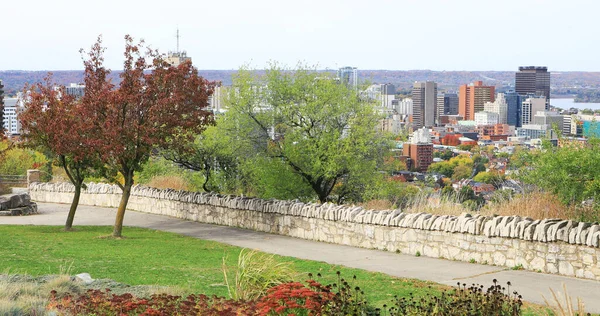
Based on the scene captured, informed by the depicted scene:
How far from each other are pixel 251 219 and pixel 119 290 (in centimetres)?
1062

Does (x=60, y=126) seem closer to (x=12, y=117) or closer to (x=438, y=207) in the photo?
(x=438, y=207)

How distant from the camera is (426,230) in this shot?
51.1ft

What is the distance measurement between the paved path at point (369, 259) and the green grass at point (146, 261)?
729mm

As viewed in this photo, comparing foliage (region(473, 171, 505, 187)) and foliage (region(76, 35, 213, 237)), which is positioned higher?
foliage (region(76, 35, 213, 237))

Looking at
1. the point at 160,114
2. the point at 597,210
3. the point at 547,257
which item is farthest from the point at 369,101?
the point at 547,257

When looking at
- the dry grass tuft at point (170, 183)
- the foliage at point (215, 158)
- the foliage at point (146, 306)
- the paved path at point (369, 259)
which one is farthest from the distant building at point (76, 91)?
the foliage at point (146, 306)

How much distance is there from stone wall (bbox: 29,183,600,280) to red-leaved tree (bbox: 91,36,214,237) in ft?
10.7

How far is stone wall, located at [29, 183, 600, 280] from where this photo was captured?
1318 cm

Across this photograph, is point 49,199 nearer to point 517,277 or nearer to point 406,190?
point 406,190

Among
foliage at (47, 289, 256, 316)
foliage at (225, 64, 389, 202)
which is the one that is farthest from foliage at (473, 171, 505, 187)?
foliage at (47, 289, 256, 316)

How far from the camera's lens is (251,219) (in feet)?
68.1

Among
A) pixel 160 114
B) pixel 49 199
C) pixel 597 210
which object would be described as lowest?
pixel 49 199

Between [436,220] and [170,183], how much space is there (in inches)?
632

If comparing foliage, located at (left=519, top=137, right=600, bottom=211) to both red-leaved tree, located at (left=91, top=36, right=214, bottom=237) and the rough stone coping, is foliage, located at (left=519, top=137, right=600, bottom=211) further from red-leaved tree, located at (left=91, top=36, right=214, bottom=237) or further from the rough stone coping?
red-leaved tree, located at (left=91, top=36, right=214, bottom=237)
